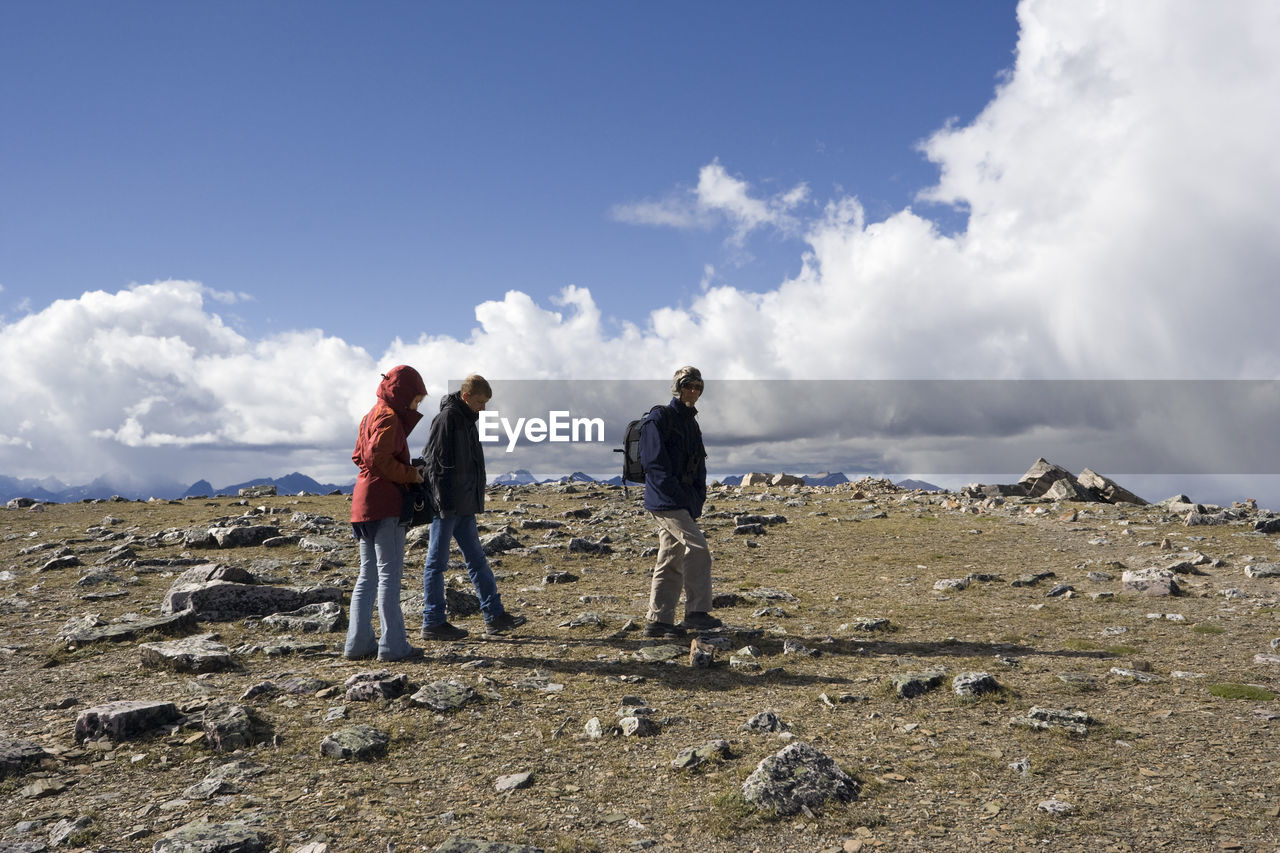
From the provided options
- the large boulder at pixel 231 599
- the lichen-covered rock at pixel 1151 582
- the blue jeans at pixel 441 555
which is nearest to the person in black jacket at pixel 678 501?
the blue jeans at pixel 441 555

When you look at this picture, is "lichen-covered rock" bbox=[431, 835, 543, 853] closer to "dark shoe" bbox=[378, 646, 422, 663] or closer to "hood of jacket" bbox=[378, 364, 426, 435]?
"dark shoe" bbox=[378, 646, 422, 663]

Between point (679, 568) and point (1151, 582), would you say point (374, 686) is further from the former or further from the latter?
point (1151, 582)

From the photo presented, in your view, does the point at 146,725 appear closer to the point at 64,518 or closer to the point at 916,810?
the point at 916,810

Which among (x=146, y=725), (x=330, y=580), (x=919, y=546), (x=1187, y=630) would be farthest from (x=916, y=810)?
(x=919, y=546)

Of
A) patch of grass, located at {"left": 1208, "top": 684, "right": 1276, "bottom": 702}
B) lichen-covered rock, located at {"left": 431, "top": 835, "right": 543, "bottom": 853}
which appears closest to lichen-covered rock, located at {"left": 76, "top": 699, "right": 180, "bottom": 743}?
lichen-covered rock, located at {"left": 431, "top": 835, "right": 543, "bottom": 853}

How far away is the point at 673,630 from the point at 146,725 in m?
6.10

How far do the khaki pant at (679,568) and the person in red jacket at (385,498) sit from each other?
332cm

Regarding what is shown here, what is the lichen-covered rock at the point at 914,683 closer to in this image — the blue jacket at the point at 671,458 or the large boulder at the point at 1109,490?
the blue jacket at the point at 671,458

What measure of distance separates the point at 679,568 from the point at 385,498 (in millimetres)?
3982

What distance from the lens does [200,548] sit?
19.7 meters

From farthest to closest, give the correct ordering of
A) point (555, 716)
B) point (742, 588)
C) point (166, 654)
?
point (742, 588) → point (166, 654) → point (555, 716)

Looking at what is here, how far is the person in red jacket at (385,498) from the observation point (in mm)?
8555

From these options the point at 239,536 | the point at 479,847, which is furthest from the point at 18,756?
the point at 239,536

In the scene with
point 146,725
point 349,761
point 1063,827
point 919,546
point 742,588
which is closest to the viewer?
point 1063,827
